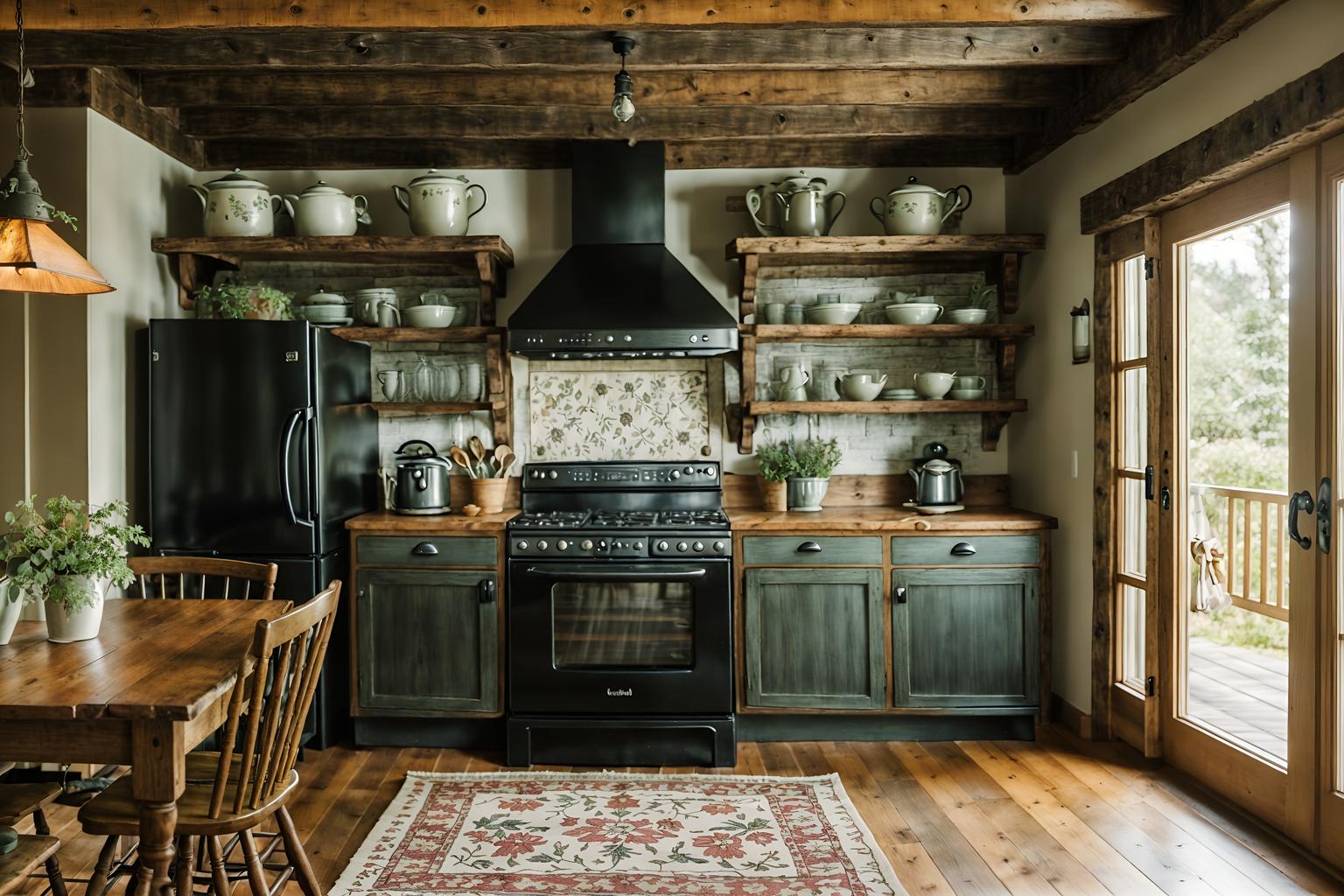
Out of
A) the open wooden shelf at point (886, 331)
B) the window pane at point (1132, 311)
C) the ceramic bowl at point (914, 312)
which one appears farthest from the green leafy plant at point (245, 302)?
the window pane at point (1132, 311)

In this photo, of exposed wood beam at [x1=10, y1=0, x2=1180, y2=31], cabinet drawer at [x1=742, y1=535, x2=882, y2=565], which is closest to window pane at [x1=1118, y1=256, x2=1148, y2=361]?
exposed wood beam at [x1=10, y1=0, x2=1180, y2=31]

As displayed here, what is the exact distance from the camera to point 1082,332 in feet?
12.2

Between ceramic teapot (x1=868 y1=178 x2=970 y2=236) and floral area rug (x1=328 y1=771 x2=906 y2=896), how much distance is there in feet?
7.67

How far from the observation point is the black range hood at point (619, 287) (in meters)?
3.70

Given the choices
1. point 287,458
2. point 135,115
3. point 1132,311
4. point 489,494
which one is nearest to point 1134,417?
point 1132,311

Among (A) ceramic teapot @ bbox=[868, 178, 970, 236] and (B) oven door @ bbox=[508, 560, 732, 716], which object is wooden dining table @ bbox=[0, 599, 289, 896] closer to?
(B) oven door @ bbox=[508, 560, 732, 716]

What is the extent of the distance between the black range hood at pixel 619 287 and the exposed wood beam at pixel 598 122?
5.1 inches

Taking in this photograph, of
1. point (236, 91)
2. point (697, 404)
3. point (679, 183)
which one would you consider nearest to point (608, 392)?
point (697, 404)

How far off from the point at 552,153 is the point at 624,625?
2.21 m

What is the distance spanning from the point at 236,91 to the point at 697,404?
2.33 meters

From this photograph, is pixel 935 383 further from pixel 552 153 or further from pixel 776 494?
pixel 552 153

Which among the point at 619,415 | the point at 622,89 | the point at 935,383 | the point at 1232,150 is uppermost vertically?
the point at 622,89

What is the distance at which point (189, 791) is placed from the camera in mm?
2133

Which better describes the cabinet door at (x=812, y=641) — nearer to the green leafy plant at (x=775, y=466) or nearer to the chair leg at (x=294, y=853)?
the green leafy plant at (x=775, y=466)
